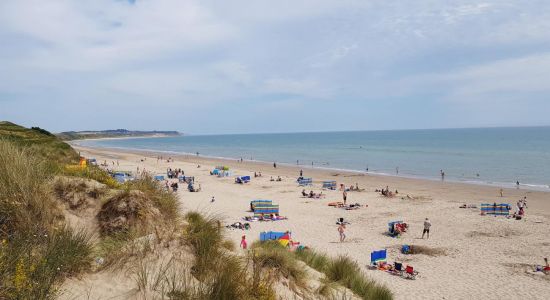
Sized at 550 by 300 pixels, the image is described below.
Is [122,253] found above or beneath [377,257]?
above

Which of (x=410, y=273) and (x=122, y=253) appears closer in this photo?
(x=122, y=253)

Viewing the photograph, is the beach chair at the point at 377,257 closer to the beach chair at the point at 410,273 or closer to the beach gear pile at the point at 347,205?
the beach chair at the point at 410,273

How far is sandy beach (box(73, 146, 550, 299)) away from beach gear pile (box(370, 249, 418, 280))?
0.98 ft

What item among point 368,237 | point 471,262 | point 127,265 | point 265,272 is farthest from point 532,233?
point 127,265

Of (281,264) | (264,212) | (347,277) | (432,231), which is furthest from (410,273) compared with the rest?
(264,212)

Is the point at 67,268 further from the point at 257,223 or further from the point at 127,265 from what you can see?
the point at 257,223

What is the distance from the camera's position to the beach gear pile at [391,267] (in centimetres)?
1115

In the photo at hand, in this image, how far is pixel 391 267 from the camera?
11.7 m

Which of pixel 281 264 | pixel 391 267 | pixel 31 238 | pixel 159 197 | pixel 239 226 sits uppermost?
pixel 159 197

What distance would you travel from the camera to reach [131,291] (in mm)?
4148

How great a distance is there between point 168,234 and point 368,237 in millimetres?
12443

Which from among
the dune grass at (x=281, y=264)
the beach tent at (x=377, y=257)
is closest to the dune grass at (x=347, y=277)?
the dune grass at (x=281, y=264)

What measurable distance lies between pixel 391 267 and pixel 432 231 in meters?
6.48

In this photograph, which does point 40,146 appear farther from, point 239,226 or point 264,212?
point 264,212
